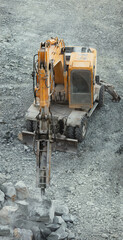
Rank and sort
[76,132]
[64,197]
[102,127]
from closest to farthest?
[64,197]
[76,132]
[102,127]

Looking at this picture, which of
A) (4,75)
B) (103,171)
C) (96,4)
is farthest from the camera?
(96,4)

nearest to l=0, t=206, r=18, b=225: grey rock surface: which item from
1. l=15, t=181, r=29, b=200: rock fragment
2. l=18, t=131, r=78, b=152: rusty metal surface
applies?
l=15, t=181, r=29, b=200: rock fragment

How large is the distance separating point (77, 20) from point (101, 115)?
10.7 metres

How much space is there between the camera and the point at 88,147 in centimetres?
1424

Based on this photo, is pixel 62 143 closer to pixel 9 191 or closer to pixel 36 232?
pixel 9 191

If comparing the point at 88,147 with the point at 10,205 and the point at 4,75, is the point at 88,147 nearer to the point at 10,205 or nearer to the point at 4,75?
the point at 10,205

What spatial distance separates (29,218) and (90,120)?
6407 millimetres

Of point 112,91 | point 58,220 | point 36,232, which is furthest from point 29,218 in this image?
point 112,91

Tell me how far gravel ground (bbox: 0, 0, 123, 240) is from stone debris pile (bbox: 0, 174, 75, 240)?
2.03 feet

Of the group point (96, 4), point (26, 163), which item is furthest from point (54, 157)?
point (96, 4)

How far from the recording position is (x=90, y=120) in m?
15.8

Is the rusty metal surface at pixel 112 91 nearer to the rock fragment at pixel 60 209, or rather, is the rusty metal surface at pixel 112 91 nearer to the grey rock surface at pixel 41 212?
the rock fragment at pixel 60 209

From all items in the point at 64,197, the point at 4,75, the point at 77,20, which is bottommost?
the point at 64,197

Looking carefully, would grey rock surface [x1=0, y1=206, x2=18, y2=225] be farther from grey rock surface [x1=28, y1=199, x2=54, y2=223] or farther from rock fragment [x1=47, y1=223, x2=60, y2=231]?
rock fragment [x1=47, y1=223, x2=60, y2=231]
